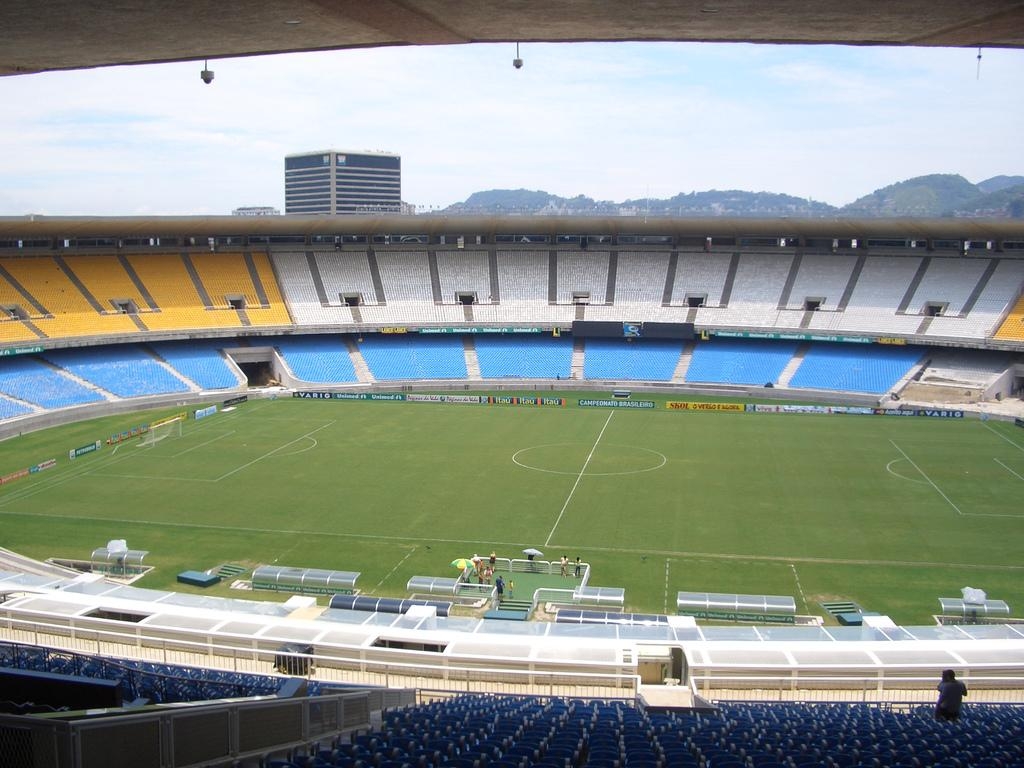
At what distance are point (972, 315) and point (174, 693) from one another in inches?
2299

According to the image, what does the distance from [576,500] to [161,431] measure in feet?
76.3

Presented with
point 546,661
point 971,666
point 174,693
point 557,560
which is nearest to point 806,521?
point 557,560

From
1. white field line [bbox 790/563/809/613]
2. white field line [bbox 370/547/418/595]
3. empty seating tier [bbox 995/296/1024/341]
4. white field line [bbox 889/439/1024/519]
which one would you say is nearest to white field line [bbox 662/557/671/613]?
white field line [bbox 790/563/809/613]

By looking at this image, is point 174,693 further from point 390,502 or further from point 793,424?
point 793,424

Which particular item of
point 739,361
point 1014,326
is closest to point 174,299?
point 739,361

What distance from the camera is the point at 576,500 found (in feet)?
115

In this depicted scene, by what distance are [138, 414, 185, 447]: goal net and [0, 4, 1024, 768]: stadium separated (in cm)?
26

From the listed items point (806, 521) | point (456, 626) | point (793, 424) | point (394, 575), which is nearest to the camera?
point (456, 626)

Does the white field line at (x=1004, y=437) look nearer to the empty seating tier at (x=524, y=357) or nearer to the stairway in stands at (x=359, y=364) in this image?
the empty seating tier at (x=524, y=357)

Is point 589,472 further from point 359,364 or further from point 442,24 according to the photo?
point 442,24

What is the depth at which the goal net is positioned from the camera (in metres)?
45.0

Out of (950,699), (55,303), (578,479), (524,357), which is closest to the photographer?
(950,699)

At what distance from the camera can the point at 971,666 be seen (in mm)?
15867

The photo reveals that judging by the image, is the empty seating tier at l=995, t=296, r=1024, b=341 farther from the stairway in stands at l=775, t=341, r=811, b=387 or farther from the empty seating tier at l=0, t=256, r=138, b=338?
the empty seating tier at l=0, t=256, r=138, b=338
